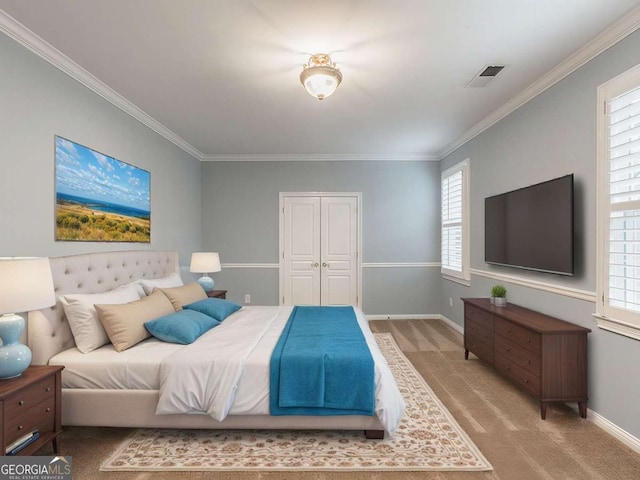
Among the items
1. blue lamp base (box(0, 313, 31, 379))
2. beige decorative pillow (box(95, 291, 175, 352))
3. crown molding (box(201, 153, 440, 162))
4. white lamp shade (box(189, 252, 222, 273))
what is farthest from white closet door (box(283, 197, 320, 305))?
blue lamp base (box(0, 313, 31, 379))

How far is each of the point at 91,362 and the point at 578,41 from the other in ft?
13.1

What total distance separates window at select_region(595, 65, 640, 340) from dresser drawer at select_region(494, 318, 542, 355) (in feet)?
1.39

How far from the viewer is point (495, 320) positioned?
3219mm

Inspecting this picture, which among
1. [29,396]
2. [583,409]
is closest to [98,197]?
[29,396]

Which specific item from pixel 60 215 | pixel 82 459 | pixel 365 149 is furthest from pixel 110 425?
pixel 365 149

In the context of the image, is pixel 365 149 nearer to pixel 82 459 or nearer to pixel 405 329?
pixel 405 329

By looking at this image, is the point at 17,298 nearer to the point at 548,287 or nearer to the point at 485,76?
the point at 485,76

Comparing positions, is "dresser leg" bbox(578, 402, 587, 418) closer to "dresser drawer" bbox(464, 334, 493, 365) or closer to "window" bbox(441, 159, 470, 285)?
"dresser drawer" bbox(464, 334, 493, 365)

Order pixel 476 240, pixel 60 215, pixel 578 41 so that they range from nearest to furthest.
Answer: pixel 578 41 < pixel 60 215 < pixel 476 240

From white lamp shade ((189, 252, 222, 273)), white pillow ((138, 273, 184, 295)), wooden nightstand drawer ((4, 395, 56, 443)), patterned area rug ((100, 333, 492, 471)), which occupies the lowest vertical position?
patterned area rug ((100, 333, 492, 471))

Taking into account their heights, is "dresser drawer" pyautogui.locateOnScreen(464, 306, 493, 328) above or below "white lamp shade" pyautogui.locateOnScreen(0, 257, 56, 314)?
below

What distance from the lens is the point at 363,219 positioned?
5742 millimetres

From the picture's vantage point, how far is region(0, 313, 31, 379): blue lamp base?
1833 mm

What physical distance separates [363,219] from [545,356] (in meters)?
3.54
